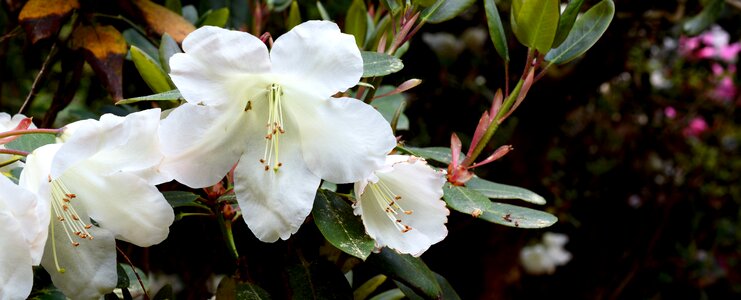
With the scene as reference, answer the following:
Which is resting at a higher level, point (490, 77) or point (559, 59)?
point (559, 59)

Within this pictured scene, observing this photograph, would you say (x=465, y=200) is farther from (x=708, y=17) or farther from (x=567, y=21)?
(x=708, y=17)

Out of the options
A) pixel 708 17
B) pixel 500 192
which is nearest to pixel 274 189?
pixel 500 192

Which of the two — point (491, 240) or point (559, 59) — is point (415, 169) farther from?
point (491, 240)

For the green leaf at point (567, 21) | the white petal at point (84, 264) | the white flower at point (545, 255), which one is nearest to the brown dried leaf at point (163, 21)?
the white petal at point (84, 264)

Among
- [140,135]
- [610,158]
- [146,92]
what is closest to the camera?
[140,135]

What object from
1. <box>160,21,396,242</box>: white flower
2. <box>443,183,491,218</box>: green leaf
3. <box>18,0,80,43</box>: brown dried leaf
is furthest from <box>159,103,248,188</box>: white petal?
<box>18,0,80,43</box>: brown dried leaf

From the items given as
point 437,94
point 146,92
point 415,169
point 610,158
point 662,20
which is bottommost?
point 610,158

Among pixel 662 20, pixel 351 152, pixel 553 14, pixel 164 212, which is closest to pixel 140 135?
pixel 164 212

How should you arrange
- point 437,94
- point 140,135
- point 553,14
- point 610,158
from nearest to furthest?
1. point 140,135
2. point 553,14
3. point 437,94
4. point 610,158

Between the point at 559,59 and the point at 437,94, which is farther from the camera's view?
the point at 437,94
